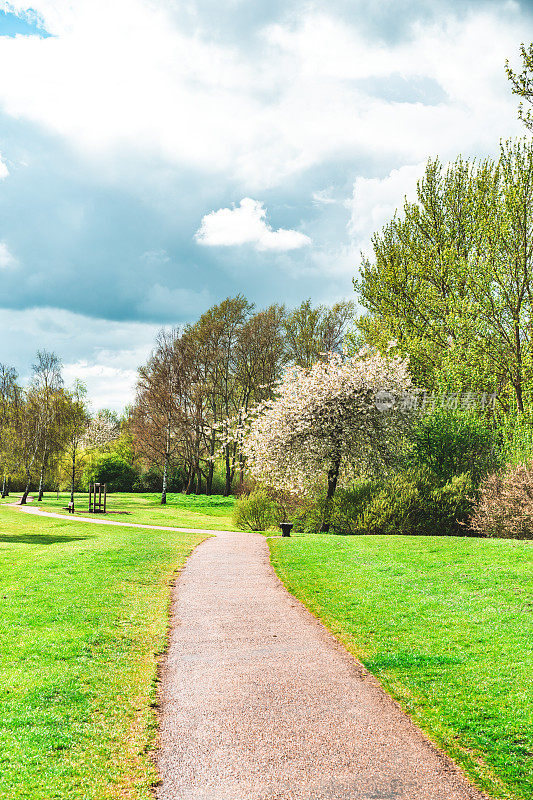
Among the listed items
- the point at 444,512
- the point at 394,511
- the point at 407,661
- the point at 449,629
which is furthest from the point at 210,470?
the point at 407,661

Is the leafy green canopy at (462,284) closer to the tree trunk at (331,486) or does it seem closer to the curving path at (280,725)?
the tree trunk at (331,486)

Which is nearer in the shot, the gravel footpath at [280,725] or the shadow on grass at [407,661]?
the gravel footpath at [280,725]

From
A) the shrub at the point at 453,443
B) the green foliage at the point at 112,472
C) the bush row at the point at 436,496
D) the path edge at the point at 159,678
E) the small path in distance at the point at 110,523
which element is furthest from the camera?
the green foliage at the point at 112,472

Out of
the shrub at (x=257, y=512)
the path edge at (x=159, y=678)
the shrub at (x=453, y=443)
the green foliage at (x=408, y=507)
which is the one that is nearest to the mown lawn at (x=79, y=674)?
the path edge at (x=159, y=678)

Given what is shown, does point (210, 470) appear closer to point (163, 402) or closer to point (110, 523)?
point (163, 402)

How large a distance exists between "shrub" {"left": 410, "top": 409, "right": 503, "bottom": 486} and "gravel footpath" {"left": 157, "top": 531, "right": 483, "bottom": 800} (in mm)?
14805

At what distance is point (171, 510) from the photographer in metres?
33.0

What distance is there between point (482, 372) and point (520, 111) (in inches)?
540

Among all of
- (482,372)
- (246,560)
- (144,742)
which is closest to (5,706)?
(144,742)

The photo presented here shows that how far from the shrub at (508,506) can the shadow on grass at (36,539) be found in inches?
490

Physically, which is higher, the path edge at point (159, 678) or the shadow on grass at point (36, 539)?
the path edge at point (159, 678)

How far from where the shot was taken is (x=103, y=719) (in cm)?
488

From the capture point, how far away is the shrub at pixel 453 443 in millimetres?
21203

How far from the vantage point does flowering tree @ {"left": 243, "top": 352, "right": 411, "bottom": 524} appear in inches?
806
